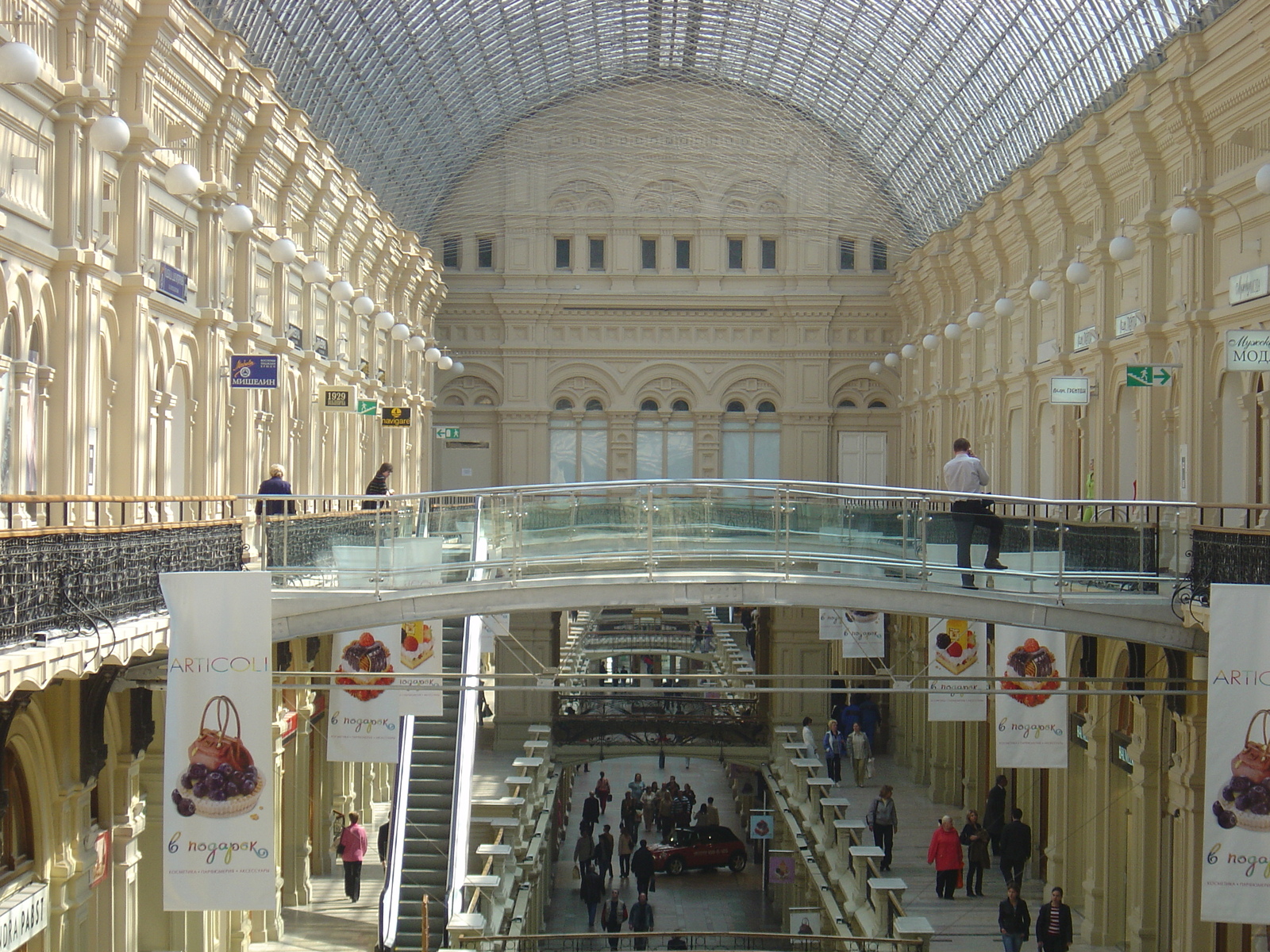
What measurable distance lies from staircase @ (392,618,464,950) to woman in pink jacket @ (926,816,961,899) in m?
8.06

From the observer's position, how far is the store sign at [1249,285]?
19656mm

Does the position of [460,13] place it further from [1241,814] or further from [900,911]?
[1241,814]

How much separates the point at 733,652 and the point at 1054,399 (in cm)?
2009

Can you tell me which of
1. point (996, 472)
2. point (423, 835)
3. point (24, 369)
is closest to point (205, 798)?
point (24, 369)

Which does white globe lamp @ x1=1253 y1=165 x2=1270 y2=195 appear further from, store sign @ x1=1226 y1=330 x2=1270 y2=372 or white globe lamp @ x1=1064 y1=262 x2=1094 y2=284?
white globe lamp @ x1=1064 y1=262 x2=1094 y2=284

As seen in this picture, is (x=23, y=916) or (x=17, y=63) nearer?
(x=17, y=63)

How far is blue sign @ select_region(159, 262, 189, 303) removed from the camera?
67.6 feet

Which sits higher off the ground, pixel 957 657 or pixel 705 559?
pixel 705 559

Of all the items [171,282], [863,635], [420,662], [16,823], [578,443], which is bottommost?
[16,823]

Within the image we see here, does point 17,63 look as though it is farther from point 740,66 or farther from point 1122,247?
point 740,66

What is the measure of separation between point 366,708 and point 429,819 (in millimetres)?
7379

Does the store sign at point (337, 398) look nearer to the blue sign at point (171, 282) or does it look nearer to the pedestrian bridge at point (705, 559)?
the blue sign at point (171, 282)

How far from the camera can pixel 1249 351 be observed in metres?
17.3

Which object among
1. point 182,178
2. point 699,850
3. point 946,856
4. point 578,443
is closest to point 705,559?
point 182,178
